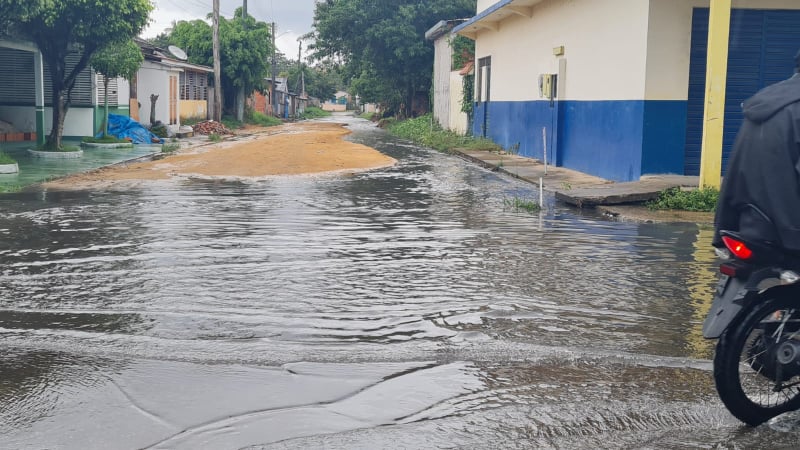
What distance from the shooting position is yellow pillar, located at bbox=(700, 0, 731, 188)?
12.5 metres

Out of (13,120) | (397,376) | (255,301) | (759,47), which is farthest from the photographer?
(13,120)

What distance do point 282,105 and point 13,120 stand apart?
185ft

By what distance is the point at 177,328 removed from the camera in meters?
6.00

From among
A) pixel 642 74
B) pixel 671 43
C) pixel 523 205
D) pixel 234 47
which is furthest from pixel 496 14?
pixel 234 47

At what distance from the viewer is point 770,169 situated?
13.3 ft

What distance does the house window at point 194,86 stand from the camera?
141 feet

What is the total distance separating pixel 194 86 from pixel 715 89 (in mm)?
36703

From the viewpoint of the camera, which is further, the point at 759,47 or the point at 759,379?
the point at 759,47

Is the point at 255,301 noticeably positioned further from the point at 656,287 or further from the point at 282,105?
the point at 282,105

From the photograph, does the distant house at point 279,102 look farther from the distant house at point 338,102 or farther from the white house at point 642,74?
the distant house at point 338,102

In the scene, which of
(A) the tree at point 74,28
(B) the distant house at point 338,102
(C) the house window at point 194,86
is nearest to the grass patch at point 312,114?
(C) the house window at point 194,86

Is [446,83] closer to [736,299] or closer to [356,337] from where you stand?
[356,337]

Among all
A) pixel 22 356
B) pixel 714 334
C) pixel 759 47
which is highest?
pixel 759 47

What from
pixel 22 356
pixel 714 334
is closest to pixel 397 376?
pixel 714 334
